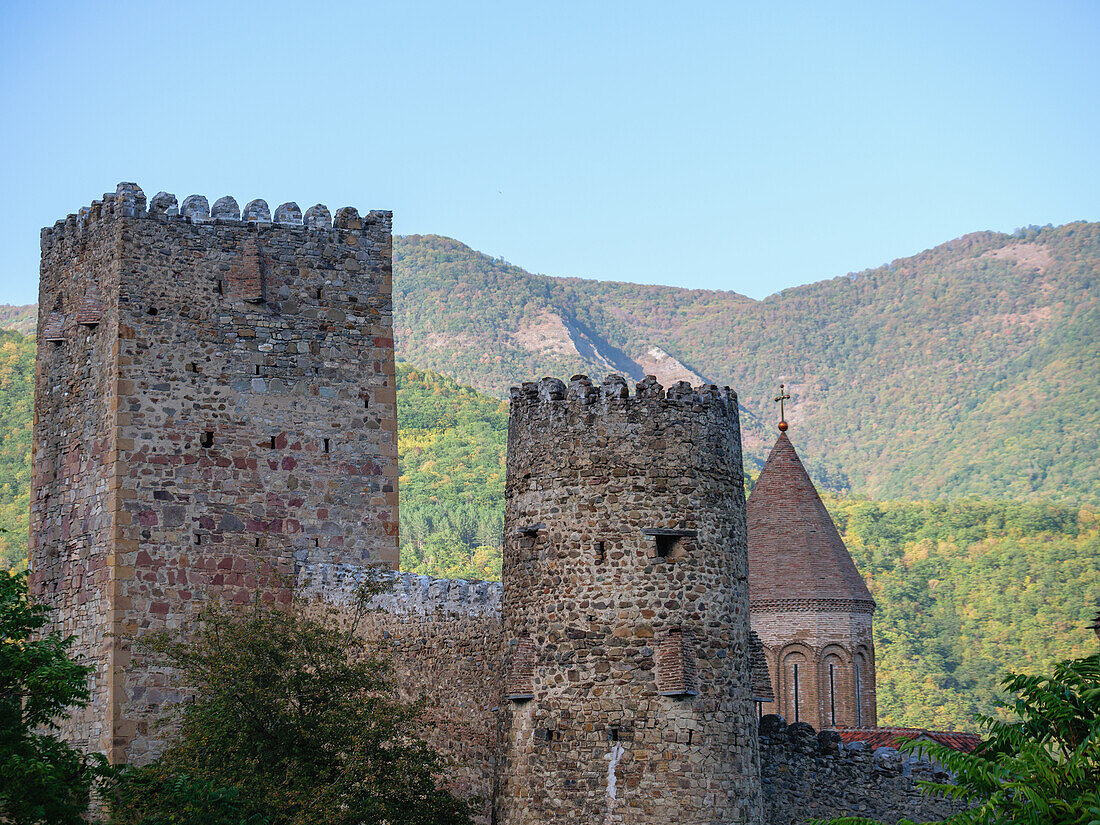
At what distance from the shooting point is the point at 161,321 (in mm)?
21844

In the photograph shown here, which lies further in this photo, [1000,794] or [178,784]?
[178,784]

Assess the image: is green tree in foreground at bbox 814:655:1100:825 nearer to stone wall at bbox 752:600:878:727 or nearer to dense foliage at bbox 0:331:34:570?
stone wall at bbox 752:600:878:727

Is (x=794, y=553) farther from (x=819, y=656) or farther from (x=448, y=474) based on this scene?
(x=448, y=474)

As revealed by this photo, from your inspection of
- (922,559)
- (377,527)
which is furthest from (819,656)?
(922,559)

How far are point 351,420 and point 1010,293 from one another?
129917mm

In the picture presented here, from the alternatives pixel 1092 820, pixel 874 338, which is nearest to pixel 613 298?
Answer: pixel 874 338

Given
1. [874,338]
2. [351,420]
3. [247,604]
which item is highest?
[874,338]

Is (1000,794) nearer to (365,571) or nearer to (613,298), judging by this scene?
(365,571)

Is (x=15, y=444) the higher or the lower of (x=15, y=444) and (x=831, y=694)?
the higher

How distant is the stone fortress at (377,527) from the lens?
16359 millimetres

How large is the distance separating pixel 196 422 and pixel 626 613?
26.0ft

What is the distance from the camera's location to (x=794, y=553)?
111 feet

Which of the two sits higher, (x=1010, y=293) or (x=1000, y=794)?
(x=1010, y=293)

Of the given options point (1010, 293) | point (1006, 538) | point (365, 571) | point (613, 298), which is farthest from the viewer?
point (613, 298)
